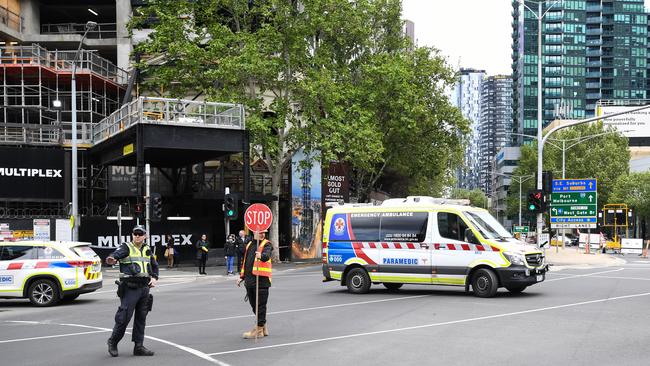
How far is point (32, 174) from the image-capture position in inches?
1467

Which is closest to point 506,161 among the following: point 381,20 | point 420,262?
point 381,20

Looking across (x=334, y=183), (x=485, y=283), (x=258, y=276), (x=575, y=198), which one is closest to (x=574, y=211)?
(x=575, y=198)

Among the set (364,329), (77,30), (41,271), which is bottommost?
(364,329)

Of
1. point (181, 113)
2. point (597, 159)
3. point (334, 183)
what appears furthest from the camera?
point (597, 159)

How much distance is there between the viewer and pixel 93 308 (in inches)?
671

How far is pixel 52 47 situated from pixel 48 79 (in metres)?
9.40

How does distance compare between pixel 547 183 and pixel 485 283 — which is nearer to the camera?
pixel 485 283

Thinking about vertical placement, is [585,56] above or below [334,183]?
above

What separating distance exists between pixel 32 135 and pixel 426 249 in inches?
1156

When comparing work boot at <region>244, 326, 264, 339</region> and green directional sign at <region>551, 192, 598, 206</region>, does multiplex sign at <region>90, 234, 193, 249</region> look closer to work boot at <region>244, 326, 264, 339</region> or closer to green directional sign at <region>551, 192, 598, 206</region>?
green directional sign at <region>551, 192, 598, 206</region>

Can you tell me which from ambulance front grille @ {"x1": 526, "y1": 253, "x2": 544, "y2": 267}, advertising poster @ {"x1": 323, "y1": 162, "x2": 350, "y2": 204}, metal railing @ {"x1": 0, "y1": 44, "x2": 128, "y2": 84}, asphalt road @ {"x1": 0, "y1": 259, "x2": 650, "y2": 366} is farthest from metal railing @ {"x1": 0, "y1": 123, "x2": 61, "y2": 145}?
ambulance front grille @ {"x1": 526, "y1": 253, "x2": 544, "y2": 267}

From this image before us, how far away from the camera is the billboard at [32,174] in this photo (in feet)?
120

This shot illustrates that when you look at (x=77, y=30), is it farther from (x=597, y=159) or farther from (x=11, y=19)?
(x=597, y=159)

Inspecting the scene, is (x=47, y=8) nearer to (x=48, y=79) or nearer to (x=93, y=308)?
(x=48, y=79)
